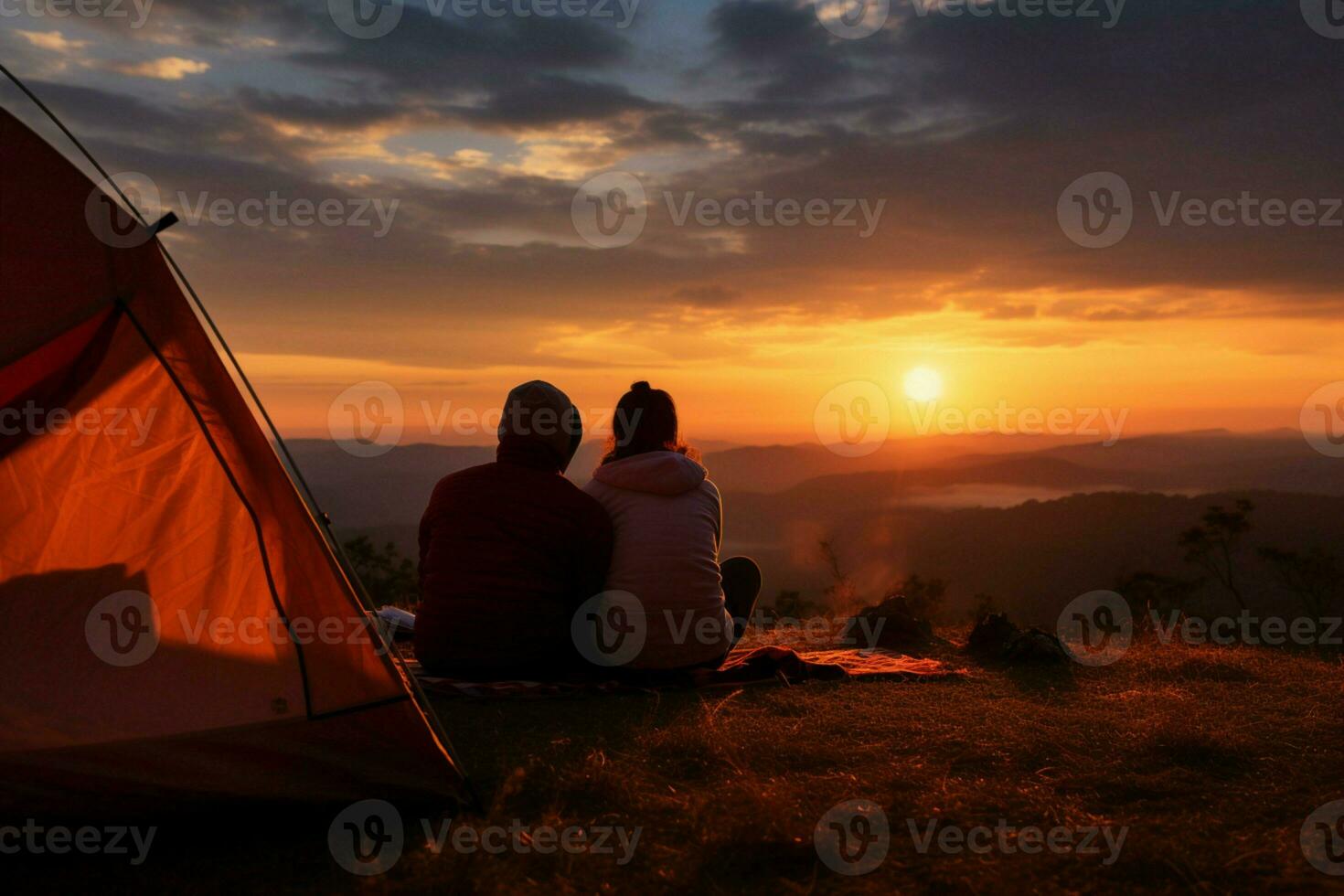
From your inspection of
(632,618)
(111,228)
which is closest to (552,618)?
(632,618)

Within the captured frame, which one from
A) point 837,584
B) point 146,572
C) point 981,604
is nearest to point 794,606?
point 837,584

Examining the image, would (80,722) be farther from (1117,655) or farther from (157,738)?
(1117,655)

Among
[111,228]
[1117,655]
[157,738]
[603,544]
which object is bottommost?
[1117,655]

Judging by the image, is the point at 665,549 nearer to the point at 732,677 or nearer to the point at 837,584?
the point at 732,677

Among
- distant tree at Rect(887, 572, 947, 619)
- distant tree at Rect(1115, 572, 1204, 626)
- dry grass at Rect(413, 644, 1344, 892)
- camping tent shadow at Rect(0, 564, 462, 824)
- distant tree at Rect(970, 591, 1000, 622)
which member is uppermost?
camping tent shadow at Rect(0, 564, 462, 824)

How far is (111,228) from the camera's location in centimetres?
332

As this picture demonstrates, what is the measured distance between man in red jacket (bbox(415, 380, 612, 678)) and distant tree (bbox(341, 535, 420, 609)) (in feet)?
14.9

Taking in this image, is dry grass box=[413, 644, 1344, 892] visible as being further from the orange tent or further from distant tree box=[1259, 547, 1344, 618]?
distant tree box=[1259, 547, 1344, 618]

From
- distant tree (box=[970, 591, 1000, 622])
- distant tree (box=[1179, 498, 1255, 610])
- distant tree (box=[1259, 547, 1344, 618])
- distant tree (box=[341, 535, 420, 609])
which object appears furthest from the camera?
distant tree (box=[341, 535, 420, 609])

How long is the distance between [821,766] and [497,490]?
2037 mm

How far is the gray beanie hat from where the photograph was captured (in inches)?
201

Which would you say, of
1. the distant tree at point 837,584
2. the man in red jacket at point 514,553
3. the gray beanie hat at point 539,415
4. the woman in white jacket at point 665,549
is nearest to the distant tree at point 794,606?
the distant tree at point 837,584

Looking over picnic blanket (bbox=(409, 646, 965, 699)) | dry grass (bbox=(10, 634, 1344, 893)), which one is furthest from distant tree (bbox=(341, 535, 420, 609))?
dry grass (bbox=(10, 634, 1344, 893))

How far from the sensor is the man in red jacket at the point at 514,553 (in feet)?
16.3
